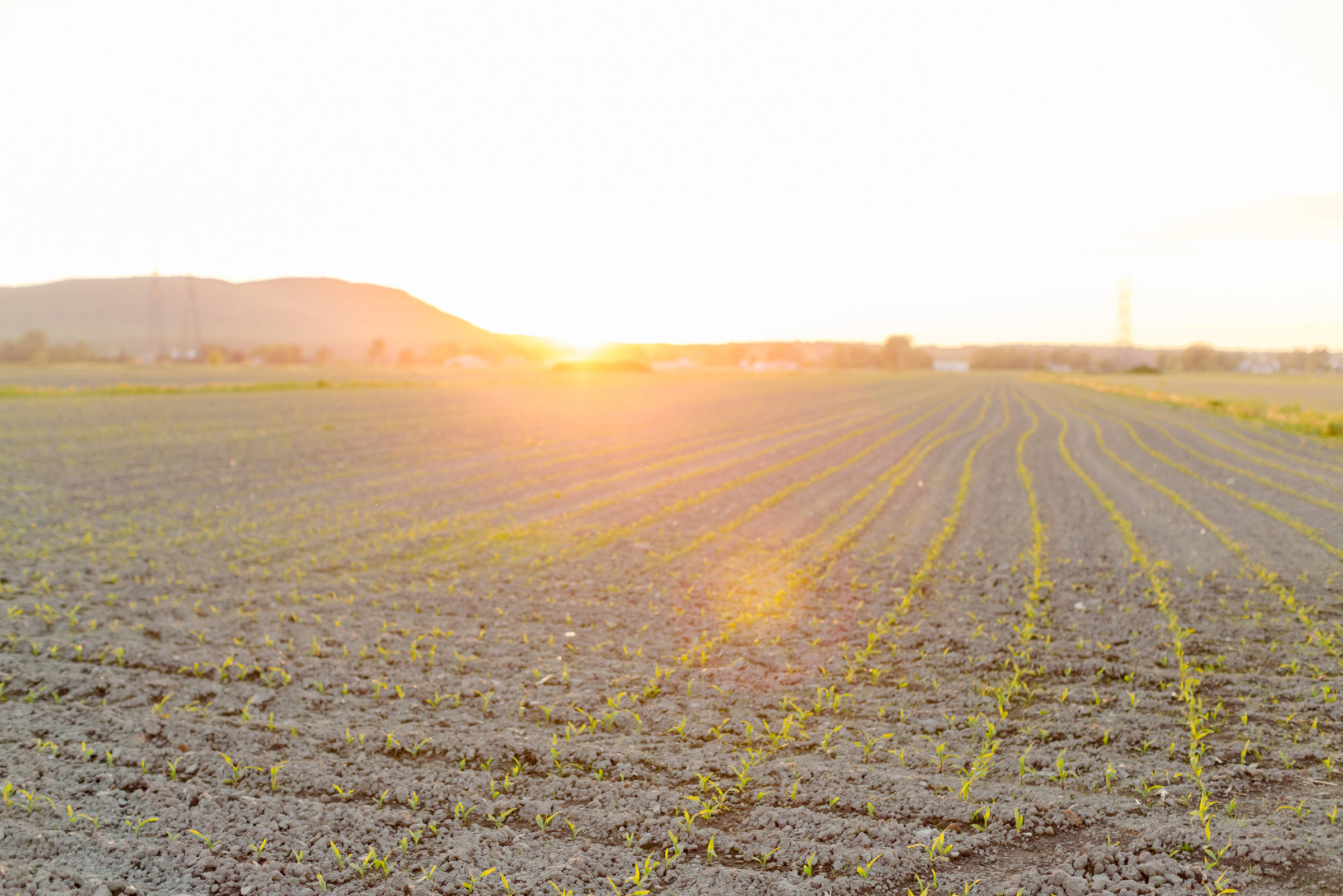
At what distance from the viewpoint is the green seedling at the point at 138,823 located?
13.2ft

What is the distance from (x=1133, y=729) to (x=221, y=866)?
569 cm

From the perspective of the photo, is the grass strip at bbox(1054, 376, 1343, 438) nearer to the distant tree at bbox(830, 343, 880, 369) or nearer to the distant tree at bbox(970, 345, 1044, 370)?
the distant tree at bbox(830, 343, 880, 369)

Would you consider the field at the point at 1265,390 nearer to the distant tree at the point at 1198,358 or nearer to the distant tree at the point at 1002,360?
the distant tree at the point at 1198,358

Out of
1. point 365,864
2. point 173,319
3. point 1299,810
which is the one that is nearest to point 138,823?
point 365,864

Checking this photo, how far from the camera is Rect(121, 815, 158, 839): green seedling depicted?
402cm

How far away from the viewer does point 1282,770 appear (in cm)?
466

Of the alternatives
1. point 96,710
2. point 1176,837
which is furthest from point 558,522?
point 1176,837

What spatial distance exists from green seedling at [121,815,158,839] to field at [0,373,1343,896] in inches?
0.7

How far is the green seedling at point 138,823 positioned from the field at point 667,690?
0.06 ft

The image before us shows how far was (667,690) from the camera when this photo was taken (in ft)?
19.3

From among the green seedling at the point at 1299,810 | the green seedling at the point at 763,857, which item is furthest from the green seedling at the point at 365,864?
the green seedling at the point at 1299,810

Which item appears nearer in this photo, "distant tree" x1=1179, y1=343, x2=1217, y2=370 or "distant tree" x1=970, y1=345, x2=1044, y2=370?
"distant tree" x1=1179, y1=343, x2=1217, y2=370

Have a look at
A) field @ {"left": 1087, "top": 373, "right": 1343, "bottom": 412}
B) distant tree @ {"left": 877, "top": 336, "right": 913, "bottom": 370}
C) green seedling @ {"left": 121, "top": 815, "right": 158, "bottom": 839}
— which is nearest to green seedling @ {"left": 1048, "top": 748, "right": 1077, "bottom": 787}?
green seedling @ {"left": 121, "top": 815, "right": 158, "bottom": 839}

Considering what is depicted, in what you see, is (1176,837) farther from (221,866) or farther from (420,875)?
(221,866)
